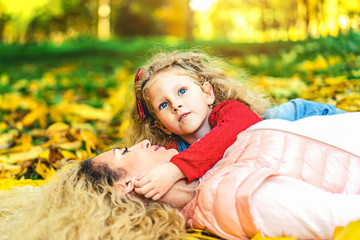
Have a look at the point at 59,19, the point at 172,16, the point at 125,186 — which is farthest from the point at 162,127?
the point at 172,16

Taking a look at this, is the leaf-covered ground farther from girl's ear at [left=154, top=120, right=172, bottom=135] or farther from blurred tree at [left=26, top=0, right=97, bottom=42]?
blurred tree at [left=26, top=0, right=97, bottom=42]

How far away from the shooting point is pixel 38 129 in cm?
372

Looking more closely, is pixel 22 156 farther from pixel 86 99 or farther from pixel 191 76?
pixel 86 99

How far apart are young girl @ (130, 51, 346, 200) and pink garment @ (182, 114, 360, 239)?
0.42ft

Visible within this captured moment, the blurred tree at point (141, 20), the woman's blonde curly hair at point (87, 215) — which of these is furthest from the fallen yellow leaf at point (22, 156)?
the blurred tree at point (141, 20)

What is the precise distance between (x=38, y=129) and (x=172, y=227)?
2.57m

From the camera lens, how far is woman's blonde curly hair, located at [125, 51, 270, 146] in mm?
2438

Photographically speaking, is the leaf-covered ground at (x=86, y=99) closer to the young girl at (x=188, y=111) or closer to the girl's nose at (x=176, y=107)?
the young girl at (x=188, y=111)

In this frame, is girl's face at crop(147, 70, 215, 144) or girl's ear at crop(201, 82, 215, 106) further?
girl's ear at crop(201, 82, 215, 106)

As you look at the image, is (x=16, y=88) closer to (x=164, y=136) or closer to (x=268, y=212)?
(x=164, y=136)

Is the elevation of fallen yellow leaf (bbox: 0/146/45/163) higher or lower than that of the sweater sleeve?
lower

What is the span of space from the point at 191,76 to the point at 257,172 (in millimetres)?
1031

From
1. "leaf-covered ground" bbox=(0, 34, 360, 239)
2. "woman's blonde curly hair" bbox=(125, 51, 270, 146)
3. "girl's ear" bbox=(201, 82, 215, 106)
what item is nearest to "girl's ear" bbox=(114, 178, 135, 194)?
"leaf-covered ground" bbox=(0, 34, 360, 239)

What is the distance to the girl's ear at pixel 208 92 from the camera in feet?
7.89
